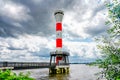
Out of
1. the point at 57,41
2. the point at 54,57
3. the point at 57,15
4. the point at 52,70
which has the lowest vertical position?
the point at 52,70

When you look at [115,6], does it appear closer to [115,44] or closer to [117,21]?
[117,21]

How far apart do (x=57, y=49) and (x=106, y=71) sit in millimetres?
46381

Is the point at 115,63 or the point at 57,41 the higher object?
the point at 57,41

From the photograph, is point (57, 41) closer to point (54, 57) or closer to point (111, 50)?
point (54, 57)

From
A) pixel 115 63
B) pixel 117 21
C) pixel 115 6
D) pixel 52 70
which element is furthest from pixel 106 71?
pixel 52 70

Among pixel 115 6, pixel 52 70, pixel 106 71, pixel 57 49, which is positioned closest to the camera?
pixel 115 6

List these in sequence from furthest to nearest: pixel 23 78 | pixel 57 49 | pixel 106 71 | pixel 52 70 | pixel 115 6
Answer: pixel 57 49, pixel 52 70, pixel 106 71, pixel 115 6, pixel 23 78

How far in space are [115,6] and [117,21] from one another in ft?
2.36

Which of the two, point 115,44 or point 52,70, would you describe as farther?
point 52,70

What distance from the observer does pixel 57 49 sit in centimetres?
5453

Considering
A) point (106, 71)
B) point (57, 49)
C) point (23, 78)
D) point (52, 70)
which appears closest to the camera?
point (23, 78)

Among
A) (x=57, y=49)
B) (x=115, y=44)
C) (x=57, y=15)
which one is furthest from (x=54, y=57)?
(x=115, y=44)

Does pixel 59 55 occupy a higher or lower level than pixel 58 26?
lower

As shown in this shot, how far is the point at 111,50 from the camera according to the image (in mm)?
8461
